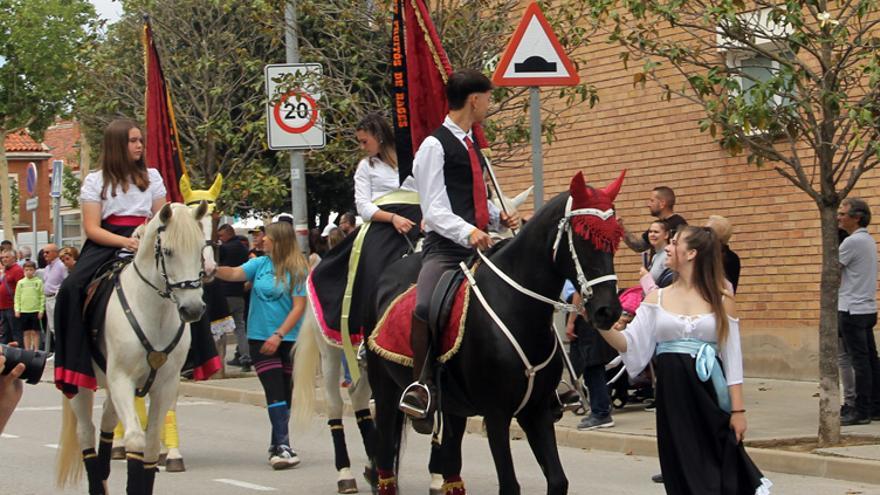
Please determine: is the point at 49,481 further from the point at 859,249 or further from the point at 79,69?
the point at 79,69

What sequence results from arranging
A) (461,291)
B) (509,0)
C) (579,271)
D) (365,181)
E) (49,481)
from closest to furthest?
(579,271)
(461,291)
(365,181)
(49,481)
(509,0)

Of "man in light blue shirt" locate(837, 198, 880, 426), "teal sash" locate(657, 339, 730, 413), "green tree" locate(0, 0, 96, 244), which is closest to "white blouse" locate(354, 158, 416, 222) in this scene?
"teal sash" locate(657, 339, 730, 413)

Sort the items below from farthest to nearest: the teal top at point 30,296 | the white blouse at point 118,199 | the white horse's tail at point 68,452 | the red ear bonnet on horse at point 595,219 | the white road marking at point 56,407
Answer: the teal top at point 30,296 < the white road marking at point 56,407 < the white horse's tail at point 68,452 < the white blouse at point 118,199 < the red ear bonnet on horse at point 595,219

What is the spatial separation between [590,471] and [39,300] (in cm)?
1760

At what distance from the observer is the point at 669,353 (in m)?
7.55

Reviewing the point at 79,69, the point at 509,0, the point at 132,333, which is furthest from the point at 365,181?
the point at 79,69

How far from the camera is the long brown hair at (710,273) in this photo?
24.6 ft

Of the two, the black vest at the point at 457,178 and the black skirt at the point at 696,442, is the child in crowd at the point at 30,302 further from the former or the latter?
the black skirt at the point at 696,442

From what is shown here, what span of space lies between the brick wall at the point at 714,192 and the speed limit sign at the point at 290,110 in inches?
142

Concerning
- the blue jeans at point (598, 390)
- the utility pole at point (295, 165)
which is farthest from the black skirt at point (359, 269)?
the utility pole at point (295, 165)

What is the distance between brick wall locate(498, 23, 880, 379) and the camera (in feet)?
54.3

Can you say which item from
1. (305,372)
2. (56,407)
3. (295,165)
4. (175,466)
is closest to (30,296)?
(56,407)

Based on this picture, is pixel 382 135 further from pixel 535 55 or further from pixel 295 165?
pixel 295 165

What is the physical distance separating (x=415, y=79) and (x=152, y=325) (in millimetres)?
2469
